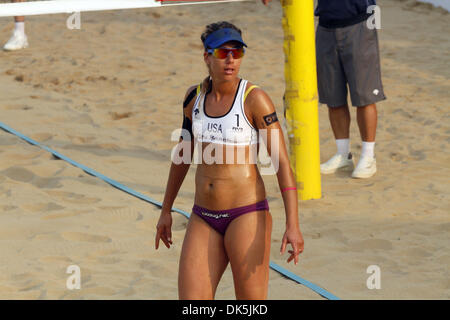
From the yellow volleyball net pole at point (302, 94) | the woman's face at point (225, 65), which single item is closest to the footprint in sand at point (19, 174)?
the yellow volleyball net pole at point (302, 94)

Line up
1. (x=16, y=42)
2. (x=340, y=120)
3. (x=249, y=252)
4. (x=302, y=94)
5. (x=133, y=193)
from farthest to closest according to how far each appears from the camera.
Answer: (x=16, y=42), (x=340, y=120), (x=133, y=193), (x=302, y=94), (x=249, y=252)

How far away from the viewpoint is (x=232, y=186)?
339 cm

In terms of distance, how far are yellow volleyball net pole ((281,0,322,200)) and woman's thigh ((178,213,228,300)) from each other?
2778mm

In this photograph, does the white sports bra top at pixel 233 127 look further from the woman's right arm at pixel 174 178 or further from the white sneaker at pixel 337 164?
the white sneaker at pixel 337 164

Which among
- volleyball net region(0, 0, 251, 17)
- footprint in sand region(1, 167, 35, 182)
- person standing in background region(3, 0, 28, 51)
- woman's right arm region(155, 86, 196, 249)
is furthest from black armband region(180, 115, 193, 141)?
person standing in background region(3, 0, 28, 51)

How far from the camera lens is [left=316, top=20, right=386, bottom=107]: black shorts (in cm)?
647

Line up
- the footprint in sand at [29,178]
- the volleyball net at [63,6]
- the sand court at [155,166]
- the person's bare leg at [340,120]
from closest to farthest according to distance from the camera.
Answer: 1. the sand court at [155,166]
2. the footprint in sand at [29,178]
3. the person's bare leg at [340,120]
4. the volleyball net at [63,6]

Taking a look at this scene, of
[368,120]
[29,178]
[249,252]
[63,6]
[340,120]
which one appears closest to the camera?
[249,252]

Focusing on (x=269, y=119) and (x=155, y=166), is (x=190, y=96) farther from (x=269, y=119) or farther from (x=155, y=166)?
(x=155, y=166)

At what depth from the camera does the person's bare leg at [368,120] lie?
6582 mm

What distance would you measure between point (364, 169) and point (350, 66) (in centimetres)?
88

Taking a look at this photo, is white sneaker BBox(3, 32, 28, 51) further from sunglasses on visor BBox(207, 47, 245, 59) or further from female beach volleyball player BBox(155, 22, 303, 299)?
sunglasses on visor BBox(207, 47, 245, 59)

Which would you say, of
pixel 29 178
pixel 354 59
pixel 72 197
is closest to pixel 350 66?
pixel 354 59

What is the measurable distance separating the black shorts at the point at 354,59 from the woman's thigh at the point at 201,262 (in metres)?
3.41
